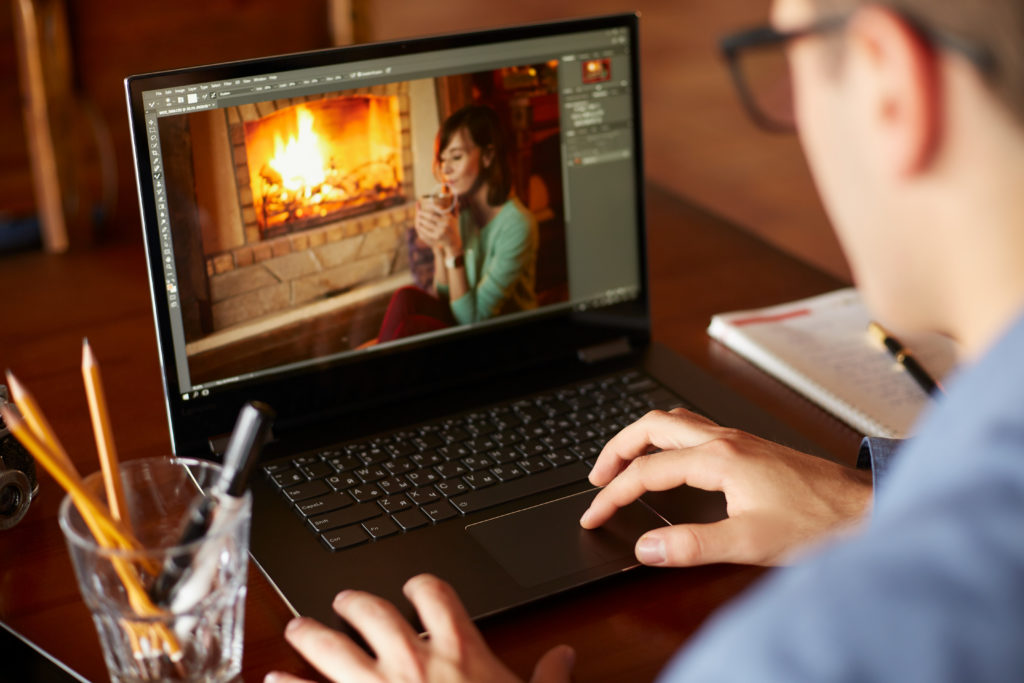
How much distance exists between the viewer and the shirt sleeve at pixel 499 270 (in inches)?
43.3

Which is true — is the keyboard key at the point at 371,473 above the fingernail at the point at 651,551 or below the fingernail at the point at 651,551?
above

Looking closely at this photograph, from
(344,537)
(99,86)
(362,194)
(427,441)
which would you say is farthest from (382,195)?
(99,86)

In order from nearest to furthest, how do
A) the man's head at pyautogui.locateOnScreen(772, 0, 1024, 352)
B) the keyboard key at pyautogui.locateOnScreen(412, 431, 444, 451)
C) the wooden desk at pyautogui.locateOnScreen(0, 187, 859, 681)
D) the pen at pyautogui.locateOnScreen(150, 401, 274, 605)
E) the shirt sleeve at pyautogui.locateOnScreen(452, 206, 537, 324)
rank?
the man's head at pyautogui.locateOnScreen(772, 0, 1024, 352) < the pen at pyautogui.locateOnScreen(150, 401, 274, 605) < the wooden desk at pyautogui.locateOnScreen(0, 187, 859, 681) < the keyboard key at pyautogui.locateOnScreen(412, 431, 444, 451) < the shirt sleeve at pyautogui.locateOnScreen(452, 206, 537, 324)

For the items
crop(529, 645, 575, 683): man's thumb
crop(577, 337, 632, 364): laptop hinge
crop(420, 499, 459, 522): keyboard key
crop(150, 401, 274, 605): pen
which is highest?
crop(150, 401, 274, 605): pen

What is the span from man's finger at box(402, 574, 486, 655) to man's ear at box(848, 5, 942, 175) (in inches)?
16.4

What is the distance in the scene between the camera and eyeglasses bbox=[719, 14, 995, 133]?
1.62 ft

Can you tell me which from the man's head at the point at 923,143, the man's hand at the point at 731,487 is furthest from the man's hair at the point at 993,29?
the man's hand at the point at 731,487

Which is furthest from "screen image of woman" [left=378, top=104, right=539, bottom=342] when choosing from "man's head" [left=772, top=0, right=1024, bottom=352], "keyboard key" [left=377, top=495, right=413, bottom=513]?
"man's head" [left=772, top=0, right=1024, bottom=352]

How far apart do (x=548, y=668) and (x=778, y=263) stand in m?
0.84

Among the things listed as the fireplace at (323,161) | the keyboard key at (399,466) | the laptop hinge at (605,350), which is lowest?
the keyboard key at (399,466)

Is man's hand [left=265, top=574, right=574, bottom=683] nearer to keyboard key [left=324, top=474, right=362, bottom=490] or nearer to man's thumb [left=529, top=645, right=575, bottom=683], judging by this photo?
man's thumb [left=529, top=645, right=575, bottom=683]

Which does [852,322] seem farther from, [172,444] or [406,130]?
[172,444]

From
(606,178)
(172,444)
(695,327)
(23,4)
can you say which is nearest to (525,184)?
(606,178)

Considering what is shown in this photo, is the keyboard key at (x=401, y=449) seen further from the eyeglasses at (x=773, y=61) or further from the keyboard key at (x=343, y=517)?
the eyeglasses at (x=773, y=61)
